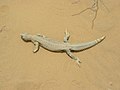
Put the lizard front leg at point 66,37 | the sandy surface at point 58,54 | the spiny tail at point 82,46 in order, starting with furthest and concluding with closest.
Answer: the lizard front leg at point 66,37 → the spiny tail at point 82,46 → the sandy surface at point 58,54

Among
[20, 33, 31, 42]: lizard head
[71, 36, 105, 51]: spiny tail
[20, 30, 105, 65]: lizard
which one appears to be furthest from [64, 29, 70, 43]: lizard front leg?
[20, 33, 31, 42]: lizard head

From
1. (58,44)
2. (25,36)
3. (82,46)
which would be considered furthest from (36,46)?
(82,46)

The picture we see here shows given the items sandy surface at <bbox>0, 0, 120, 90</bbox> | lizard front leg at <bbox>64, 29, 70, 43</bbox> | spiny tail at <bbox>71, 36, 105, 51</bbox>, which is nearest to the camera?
sandy surface at <bbox>0, 0, 120, 90</bbox>

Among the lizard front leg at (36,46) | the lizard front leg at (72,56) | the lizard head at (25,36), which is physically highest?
the lizard head at (25,36)

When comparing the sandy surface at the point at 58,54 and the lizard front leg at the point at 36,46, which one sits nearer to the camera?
the sandy surface at the point at 58,54

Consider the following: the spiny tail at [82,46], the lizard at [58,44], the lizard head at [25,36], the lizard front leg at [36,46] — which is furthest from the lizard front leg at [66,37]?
the lizard head at [25,36]

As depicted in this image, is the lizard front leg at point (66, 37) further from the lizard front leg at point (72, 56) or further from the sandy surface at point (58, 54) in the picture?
the lizard front leg at point (72, 56)

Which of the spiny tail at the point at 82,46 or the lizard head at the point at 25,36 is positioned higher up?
the lizard head at the point at 25,36

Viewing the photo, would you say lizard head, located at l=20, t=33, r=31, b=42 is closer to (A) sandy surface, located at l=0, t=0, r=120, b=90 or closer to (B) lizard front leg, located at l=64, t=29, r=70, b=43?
(A) sandy surface, located at l=0, t=0, r=120, b=90
